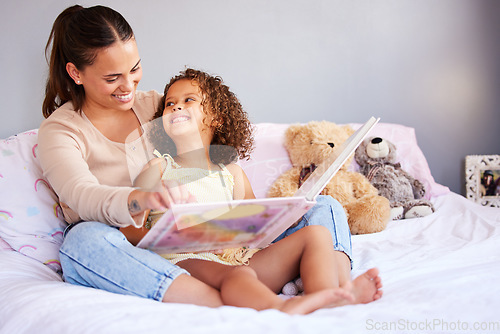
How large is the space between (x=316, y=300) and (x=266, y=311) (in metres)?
0.09

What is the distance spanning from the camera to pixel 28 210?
1130mm

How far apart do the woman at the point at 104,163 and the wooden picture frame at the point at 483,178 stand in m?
1.42

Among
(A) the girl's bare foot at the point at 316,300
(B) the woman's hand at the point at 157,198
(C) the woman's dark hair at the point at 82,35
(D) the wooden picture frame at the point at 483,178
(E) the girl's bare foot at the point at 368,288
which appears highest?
(C) the woman's dark hair at the point at 82,35

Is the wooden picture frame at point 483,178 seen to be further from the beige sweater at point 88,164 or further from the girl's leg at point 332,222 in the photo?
the beige sweater at point 88,164

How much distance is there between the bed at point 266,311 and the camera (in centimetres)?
62

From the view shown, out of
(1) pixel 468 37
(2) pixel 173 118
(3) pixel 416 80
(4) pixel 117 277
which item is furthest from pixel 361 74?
(4) pixel 117 277

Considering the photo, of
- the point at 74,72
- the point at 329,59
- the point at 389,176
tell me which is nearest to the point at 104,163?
the point at 74,72

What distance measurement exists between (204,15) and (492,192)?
163cm

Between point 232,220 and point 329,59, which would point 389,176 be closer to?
point 329,59

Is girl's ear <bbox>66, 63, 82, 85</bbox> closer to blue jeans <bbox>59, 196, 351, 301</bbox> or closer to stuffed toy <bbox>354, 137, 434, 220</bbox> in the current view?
blue jeans <bbox>59, 196, 351, 301</bbox>

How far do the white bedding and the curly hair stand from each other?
16.8 inches

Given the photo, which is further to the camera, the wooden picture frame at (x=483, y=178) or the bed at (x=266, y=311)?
the wooden picture frame at (x=483, y=178)

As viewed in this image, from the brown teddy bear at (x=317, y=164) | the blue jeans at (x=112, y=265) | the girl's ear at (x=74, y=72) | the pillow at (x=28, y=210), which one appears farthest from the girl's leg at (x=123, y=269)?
the brown teddy bear at (x=317, y=164)

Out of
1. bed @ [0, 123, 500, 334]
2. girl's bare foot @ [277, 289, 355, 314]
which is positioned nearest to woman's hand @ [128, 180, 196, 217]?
bed @ [0, 123, 500, 334]
